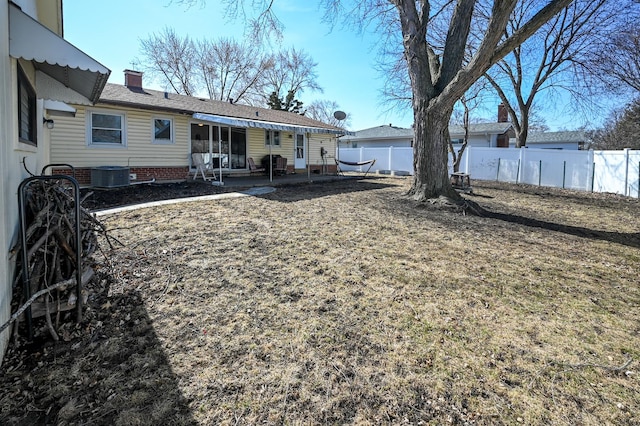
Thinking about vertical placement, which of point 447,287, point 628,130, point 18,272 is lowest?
point 447,287

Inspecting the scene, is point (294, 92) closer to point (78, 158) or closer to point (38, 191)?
point (78, 158)

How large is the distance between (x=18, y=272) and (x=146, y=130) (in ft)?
31.5

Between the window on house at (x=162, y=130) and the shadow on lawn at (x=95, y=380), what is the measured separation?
10117 millimetres

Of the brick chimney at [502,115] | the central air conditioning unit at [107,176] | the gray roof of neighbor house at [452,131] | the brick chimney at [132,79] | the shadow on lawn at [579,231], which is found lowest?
the shadow on lawn at [579,231]

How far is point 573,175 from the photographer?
45.3 feet

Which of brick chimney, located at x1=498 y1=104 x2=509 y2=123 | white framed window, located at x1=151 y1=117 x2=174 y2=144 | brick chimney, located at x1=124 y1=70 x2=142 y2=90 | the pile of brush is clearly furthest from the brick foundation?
brick chimney, located at x1=498 y1=104 x2=509 y2=123

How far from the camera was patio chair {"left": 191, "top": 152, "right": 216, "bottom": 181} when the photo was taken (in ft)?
39.4

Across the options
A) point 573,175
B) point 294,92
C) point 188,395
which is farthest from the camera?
point 294,92

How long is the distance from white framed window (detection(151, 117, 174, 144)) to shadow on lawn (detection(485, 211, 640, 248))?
10.6 metres

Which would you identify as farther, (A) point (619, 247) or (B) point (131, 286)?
(A) point (619, 247)

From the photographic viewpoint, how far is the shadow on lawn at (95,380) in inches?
77.6

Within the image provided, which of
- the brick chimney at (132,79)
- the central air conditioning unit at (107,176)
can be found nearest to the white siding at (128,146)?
the central air conditioning unit at (107,176)

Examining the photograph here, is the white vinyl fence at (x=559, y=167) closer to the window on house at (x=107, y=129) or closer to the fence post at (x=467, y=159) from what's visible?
the fence post at (x=467, y=159)

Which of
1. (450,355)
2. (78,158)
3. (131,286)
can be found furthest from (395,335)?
(78,158)
